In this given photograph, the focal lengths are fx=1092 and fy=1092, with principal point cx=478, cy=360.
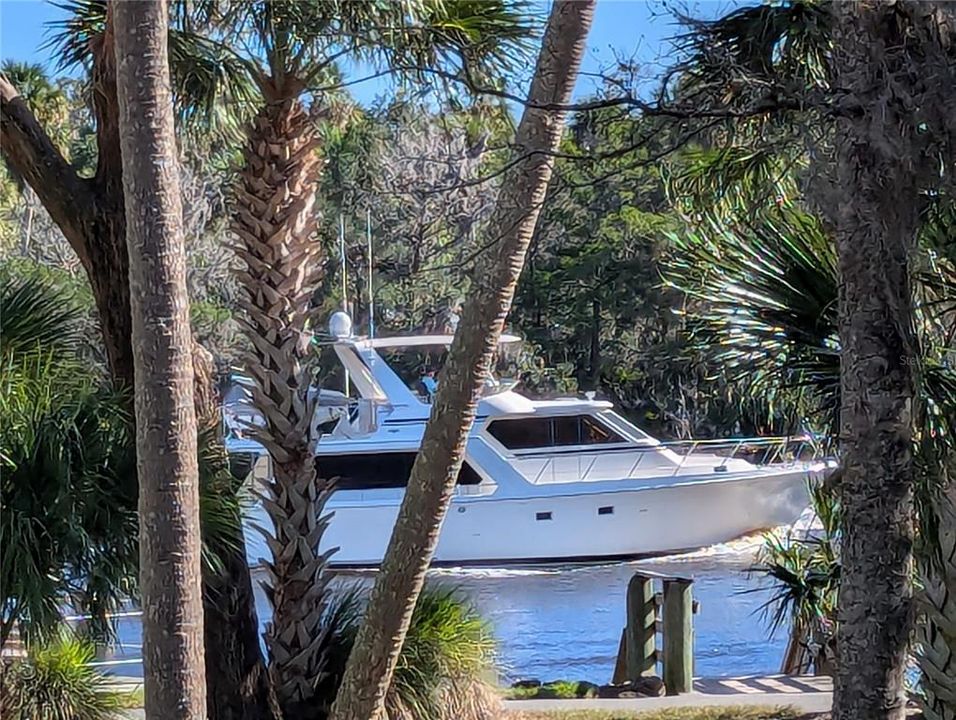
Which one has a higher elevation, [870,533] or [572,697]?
[870,533]

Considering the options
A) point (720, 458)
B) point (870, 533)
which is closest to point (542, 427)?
point (720, 458)

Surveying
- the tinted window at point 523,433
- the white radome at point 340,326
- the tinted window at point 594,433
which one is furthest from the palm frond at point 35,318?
the tinted window at point 594,433

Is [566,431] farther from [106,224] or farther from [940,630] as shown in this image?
[940,630]

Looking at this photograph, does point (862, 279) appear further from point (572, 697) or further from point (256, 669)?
point (572, 697)

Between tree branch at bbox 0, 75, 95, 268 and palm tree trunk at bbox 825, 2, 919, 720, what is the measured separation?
139 inches

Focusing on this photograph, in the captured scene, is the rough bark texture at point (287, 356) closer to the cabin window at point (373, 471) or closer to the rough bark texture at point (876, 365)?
the rough bark texture at point (876, 365)

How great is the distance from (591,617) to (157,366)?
10717 millimetres

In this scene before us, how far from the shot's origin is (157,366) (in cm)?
335

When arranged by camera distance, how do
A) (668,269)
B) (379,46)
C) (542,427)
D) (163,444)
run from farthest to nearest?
(542,427) < (379,46) < (668,269) < (163,444)

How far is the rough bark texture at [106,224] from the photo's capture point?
509 centimetres

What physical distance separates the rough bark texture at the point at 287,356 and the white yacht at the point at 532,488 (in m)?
9.49

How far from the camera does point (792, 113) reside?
343 centimetres

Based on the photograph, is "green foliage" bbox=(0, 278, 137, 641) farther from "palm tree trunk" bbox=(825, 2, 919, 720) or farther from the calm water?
the calm water

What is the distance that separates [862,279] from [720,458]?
1431cm
